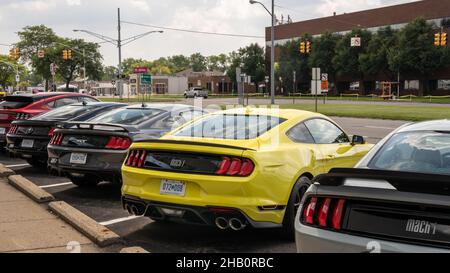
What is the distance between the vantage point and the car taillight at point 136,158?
582cm

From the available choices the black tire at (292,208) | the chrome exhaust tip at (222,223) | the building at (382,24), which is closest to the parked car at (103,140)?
the chrome exhaust tip at (222,223)

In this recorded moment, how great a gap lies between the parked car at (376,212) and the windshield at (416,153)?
2.76 ft

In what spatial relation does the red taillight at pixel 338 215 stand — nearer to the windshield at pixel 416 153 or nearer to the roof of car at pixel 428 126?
the windshield at pixel 416 153

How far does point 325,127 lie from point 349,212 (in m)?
3.46

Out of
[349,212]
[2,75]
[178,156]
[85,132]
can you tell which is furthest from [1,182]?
[2,75]

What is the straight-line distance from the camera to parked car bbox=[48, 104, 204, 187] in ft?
25.0

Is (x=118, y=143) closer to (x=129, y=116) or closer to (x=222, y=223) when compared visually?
(x=129, y=116)

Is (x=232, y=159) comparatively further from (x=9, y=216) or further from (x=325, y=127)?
(x=9, y=216)

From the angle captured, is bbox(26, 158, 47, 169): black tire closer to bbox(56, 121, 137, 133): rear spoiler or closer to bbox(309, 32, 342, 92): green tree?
bbox(56, 121, 137, 133): rear spoiler

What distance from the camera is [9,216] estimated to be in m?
6.62

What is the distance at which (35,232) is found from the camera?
5863mm

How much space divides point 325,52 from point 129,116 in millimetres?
67371

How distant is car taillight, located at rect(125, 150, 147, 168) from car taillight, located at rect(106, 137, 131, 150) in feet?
5.41

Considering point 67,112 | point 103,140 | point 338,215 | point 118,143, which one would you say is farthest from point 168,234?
point 67,112
